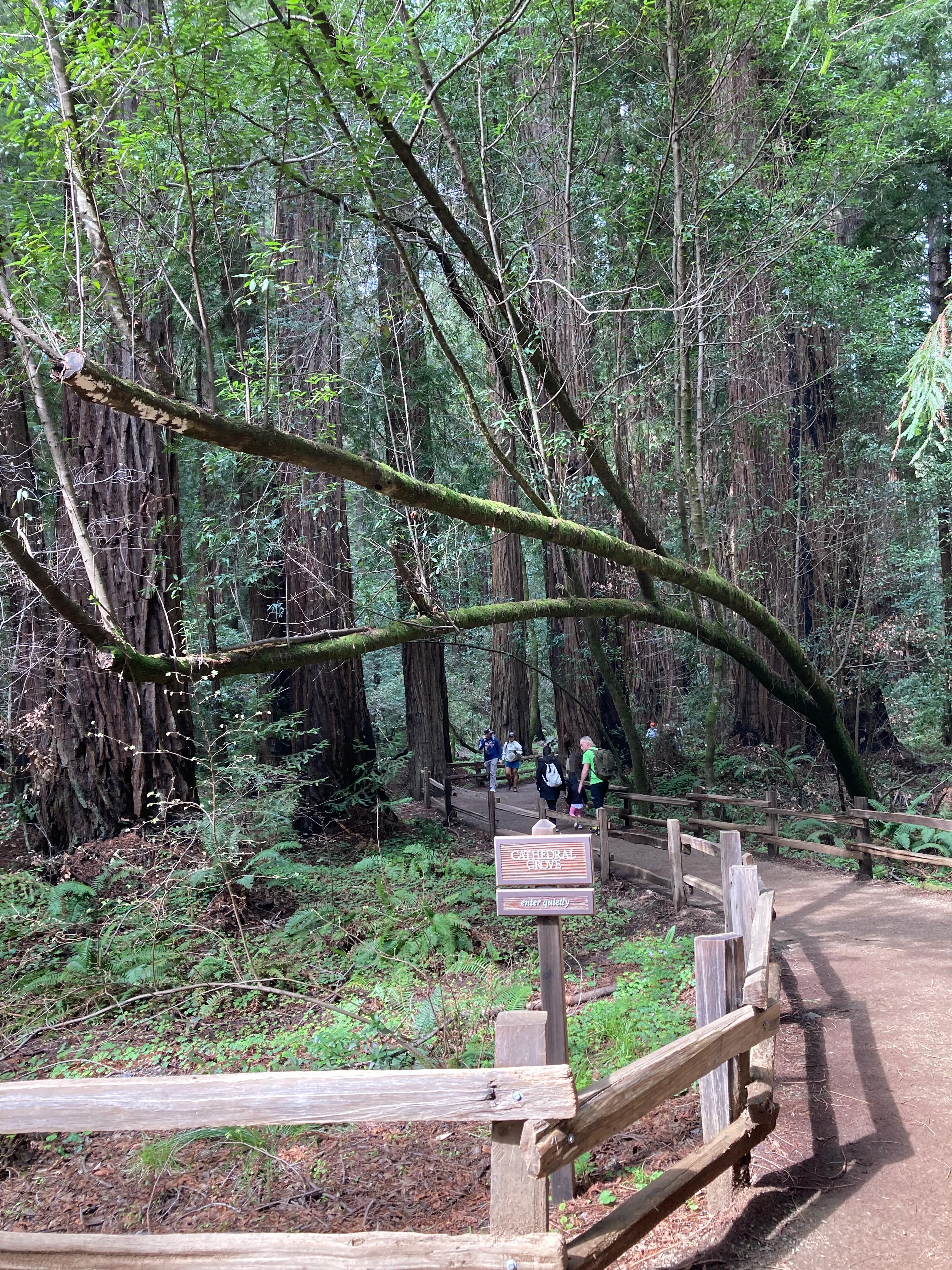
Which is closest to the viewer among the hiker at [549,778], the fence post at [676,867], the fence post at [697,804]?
the fence post at [676,867]

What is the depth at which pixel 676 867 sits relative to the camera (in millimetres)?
9562

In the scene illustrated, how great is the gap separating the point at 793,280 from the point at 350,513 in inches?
339

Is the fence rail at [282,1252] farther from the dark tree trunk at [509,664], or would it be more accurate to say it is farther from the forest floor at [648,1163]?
the dark tree trunk at [509,664]

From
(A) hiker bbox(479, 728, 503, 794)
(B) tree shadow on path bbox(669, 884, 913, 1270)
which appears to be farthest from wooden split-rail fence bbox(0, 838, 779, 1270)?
(A) hiker bbox(479, 728, 503, 794)

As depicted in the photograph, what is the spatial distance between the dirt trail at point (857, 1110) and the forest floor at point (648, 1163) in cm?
1

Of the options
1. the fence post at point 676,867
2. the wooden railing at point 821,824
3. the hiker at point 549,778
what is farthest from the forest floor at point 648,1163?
the hiker at point 549,778

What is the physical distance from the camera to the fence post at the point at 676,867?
944 cm

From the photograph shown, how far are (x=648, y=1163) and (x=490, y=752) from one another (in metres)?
13.5

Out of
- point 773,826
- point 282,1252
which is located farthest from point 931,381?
point 773,826

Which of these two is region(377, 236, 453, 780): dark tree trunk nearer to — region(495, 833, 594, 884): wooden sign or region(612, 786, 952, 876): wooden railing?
region(495, 833, 594, 884): wooden sign

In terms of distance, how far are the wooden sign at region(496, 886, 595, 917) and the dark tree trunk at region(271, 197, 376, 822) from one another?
723 centimetres

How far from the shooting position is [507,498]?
1872 cm

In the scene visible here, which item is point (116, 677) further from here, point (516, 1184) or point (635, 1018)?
point (516, 1184)

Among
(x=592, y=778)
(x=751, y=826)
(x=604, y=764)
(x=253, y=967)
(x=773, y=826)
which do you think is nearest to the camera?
(x=253, y=967)
